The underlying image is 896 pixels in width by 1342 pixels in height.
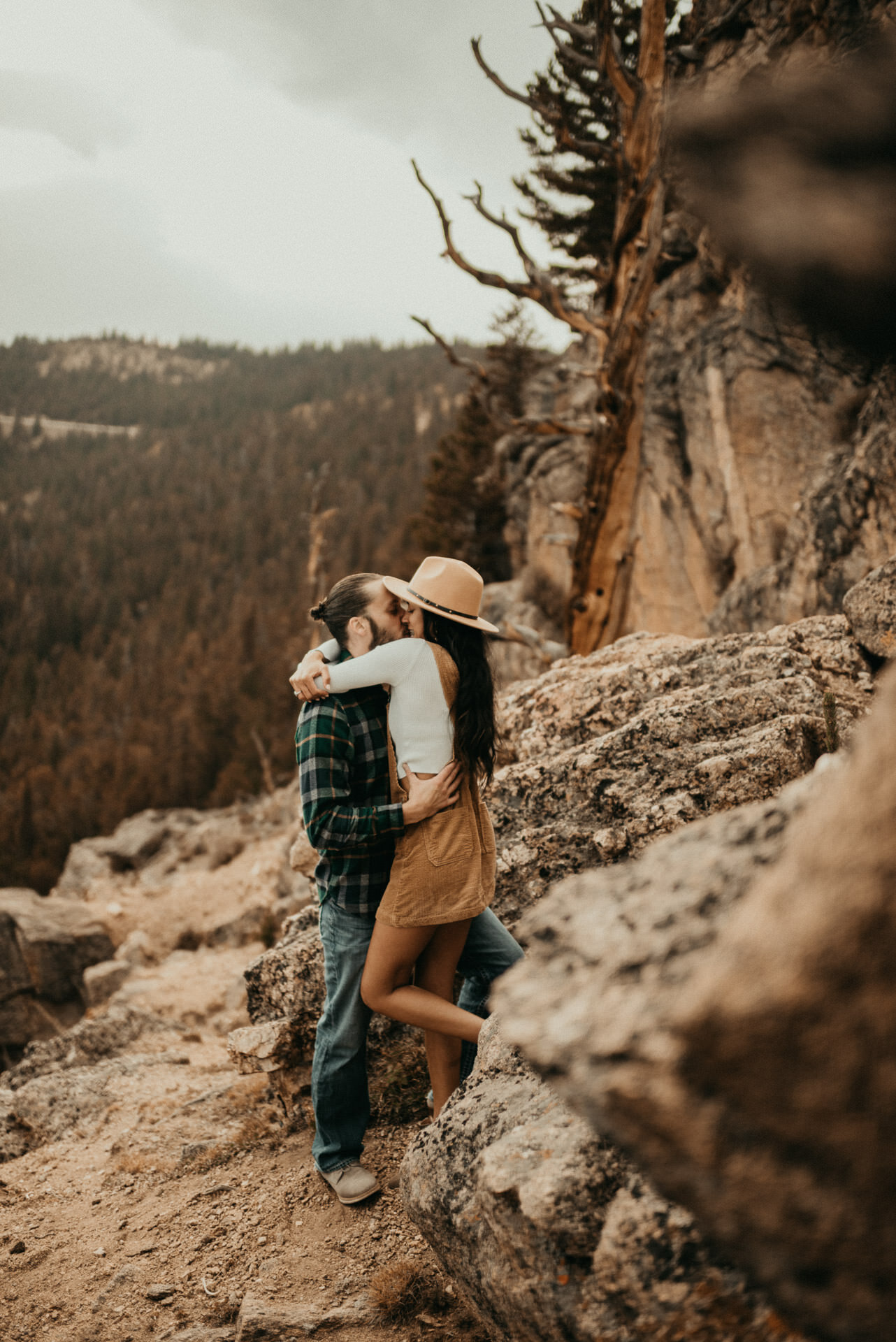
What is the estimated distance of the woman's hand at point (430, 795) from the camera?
2590mm

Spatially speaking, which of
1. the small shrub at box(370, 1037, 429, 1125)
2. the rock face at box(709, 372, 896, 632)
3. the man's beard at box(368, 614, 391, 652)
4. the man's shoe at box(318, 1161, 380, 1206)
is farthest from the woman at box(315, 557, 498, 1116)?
the rock face at box(709, 372, 896, 632)

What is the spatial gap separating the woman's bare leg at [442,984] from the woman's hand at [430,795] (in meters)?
0.45

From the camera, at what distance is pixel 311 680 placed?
267cm

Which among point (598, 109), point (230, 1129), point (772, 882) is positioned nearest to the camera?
point (772, 882)

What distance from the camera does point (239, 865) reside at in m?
17.4

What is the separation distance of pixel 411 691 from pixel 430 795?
1.16 feet

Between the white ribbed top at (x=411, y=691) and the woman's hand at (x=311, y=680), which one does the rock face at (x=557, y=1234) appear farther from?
the woman's hand at (x=311, y=680)

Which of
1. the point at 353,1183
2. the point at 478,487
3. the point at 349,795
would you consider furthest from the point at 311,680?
the point at 478,487

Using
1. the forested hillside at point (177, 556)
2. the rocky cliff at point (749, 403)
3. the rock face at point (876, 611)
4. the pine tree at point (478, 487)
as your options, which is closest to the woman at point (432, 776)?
the rocky cliff at point (749, 403)

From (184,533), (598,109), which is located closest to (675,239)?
(598,109)

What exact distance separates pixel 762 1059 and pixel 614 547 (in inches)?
269

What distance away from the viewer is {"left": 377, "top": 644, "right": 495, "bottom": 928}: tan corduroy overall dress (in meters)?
2.58

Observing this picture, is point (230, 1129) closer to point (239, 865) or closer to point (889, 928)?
point (889, 928)

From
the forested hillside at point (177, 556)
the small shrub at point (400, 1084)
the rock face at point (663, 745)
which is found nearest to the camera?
the rock face at point (663, 745)
